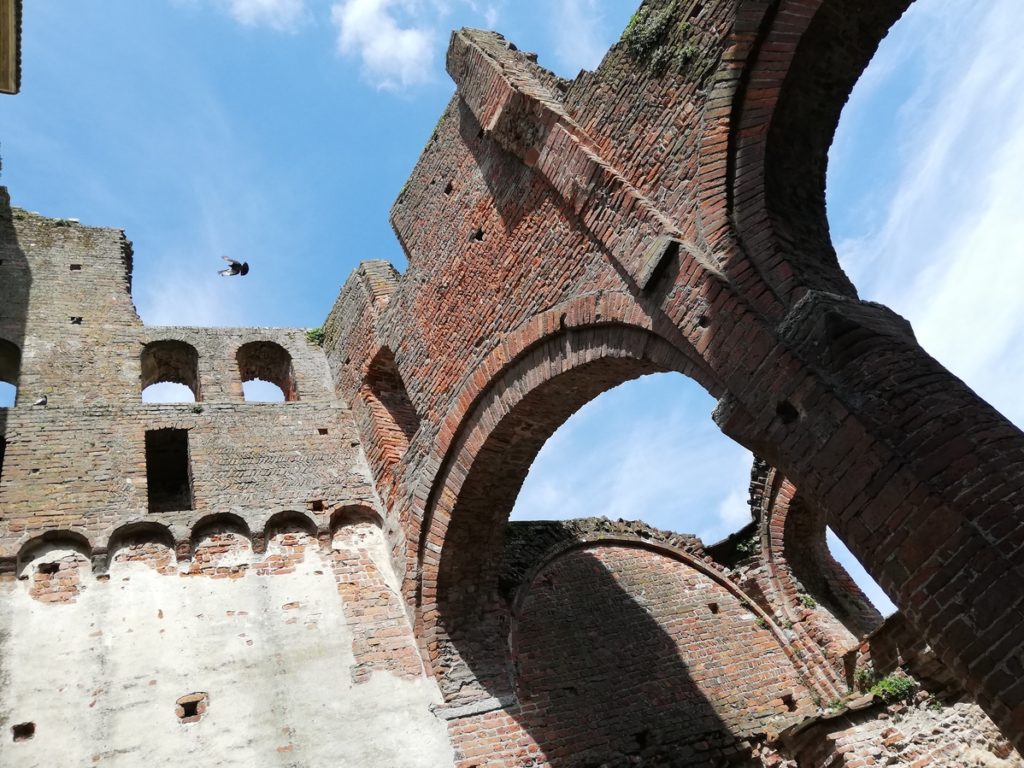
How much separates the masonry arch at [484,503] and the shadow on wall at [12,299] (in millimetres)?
4622

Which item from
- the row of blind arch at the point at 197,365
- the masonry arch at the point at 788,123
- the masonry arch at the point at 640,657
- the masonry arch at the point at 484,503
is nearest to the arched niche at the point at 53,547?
the row of blind arch at the point at 197,365

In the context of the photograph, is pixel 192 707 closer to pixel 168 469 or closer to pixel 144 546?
pixel 144 546

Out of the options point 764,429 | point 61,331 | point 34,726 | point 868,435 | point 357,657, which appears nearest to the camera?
point 868,435

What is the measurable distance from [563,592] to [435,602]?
1.68 metres

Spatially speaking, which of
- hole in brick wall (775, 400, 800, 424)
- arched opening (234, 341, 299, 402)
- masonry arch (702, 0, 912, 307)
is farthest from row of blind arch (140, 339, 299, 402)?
hole in brick wall (775, 400, 800, 424)

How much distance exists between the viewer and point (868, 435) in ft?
12.1

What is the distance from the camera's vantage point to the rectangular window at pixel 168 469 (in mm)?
8922

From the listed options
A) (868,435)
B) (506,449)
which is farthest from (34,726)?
(868,435)

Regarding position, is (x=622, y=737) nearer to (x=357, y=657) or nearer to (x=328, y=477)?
(x=357, y=657)

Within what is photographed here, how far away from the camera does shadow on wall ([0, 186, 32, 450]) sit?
361 inches

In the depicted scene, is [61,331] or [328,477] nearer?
[328,477]

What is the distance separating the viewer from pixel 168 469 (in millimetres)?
9438

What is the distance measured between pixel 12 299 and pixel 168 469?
2685mm

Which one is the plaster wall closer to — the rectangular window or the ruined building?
the ruined building
